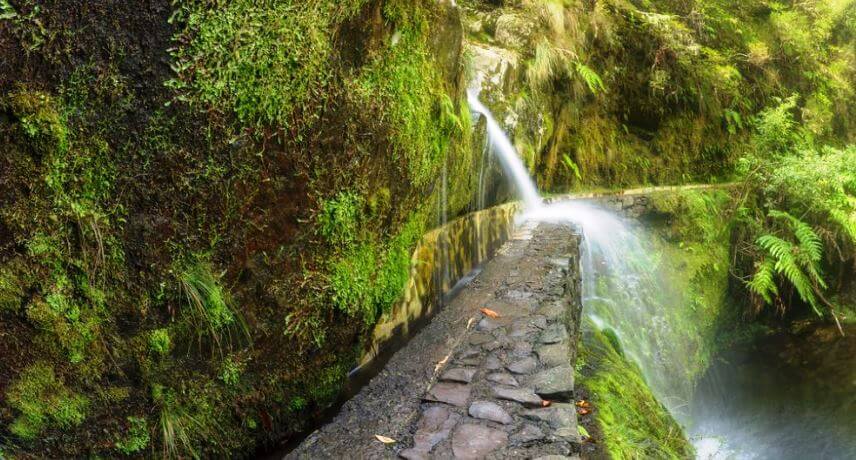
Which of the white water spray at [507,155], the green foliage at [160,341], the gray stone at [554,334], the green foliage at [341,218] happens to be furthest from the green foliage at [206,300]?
the white water spray at [507,155]

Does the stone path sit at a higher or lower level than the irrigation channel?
higher

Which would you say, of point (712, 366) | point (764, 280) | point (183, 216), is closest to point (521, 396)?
point (183, 216)

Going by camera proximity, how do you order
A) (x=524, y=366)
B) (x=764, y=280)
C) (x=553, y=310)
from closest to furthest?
(x=524, y=366) → (x=553, y=310) → (x=764, y=280)

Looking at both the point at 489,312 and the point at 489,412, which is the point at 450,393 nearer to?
the point at 489,412

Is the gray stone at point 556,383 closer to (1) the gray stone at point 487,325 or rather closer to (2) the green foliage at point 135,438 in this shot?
(1) the gray stone at point 487,325

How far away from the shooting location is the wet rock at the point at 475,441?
2208 millimetres

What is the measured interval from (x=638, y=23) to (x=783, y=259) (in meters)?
5.25

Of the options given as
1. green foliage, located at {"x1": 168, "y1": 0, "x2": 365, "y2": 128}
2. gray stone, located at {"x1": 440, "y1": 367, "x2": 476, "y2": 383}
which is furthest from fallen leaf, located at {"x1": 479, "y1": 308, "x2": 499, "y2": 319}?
green foliage, located at {"x1": 168, "y1": 0, "x2": 365, "y2": 128}

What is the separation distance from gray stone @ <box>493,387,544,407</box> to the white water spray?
3.66m

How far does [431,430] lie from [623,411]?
7.54 feet

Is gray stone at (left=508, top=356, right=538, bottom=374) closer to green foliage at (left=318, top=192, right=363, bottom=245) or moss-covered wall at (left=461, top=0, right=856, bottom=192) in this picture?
green foliage at (left=318, top=192, right=363, bottom=245)

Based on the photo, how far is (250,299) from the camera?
2.34 meters

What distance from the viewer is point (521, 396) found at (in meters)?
2.63

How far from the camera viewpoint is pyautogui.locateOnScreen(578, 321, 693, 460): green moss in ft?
11.6
